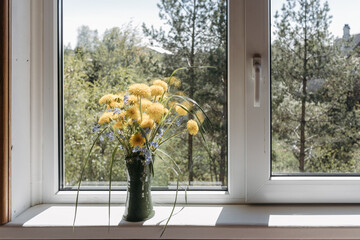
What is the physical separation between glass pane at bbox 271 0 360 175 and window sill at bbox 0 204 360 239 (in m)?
0.20

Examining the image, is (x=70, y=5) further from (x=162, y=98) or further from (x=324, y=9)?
(x=324, y=9)

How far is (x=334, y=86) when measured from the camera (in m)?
1.17

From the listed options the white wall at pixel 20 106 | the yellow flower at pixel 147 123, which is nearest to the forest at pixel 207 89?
the white wall at pixel 20 106

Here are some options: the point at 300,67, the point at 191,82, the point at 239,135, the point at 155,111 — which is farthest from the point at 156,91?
the point at 300,67

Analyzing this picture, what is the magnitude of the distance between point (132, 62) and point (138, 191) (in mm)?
454

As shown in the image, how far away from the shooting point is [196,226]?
101 centimetres

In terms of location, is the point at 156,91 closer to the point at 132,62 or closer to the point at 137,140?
the point at 137,140

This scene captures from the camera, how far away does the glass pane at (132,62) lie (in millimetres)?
1185

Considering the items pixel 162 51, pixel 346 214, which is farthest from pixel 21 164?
pixel 346 214

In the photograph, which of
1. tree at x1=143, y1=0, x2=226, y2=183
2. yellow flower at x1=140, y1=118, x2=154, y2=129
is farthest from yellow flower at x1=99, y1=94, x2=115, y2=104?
tree at x1=143, y1=0, x2=226, y2=183

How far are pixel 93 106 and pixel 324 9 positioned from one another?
0.86 metres

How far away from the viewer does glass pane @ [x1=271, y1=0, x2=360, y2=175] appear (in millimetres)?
1159

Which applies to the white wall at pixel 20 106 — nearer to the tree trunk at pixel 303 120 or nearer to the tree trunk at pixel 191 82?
the tree trunk at pixel 191 82

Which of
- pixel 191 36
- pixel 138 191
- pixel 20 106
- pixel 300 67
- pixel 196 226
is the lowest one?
pixel 196 226
